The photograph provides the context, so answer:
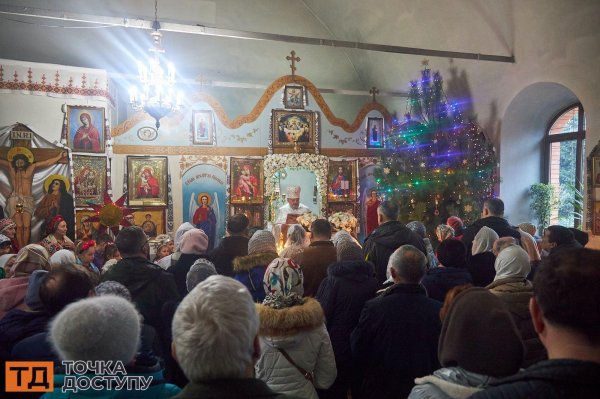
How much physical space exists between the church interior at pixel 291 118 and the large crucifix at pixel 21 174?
0.04 metres

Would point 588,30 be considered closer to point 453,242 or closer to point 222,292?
point 453,242

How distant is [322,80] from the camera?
14.6 meters

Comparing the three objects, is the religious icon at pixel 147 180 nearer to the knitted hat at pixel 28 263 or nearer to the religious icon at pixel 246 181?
the religious icon at pixel 246 181

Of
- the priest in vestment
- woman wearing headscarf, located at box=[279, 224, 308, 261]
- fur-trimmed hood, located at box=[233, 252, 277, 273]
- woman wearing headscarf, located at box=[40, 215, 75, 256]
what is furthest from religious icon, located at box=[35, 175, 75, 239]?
fur-trimmed hood, located at box=[233, 252, 277, 273]

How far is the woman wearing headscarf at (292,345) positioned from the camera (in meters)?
2.48

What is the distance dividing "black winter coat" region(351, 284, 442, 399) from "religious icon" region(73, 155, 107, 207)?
8718 mm

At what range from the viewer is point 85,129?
33.1ft

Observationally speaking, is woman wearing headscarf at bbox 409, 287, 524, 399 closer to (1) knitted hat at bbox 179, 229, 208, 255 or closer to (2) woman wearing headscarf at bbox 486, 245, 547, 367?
(2) woman wearing headscarf at bbox 486, 245, 547, 367

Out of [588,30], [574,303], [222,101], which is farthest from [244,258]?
[222,101]

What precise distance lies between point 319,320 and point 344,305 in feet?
2.57

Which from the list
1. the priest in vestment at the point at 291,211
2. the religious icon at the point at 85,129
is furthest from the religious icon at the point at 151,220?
the priest in vestment at the point at 291,211

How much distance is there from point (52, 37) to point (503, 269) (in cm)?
1206

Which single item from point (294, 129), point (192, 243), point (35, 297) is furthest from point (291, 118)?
point (35, 297)

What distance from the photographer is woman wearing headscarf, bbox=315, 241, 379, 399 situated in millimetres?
3307
